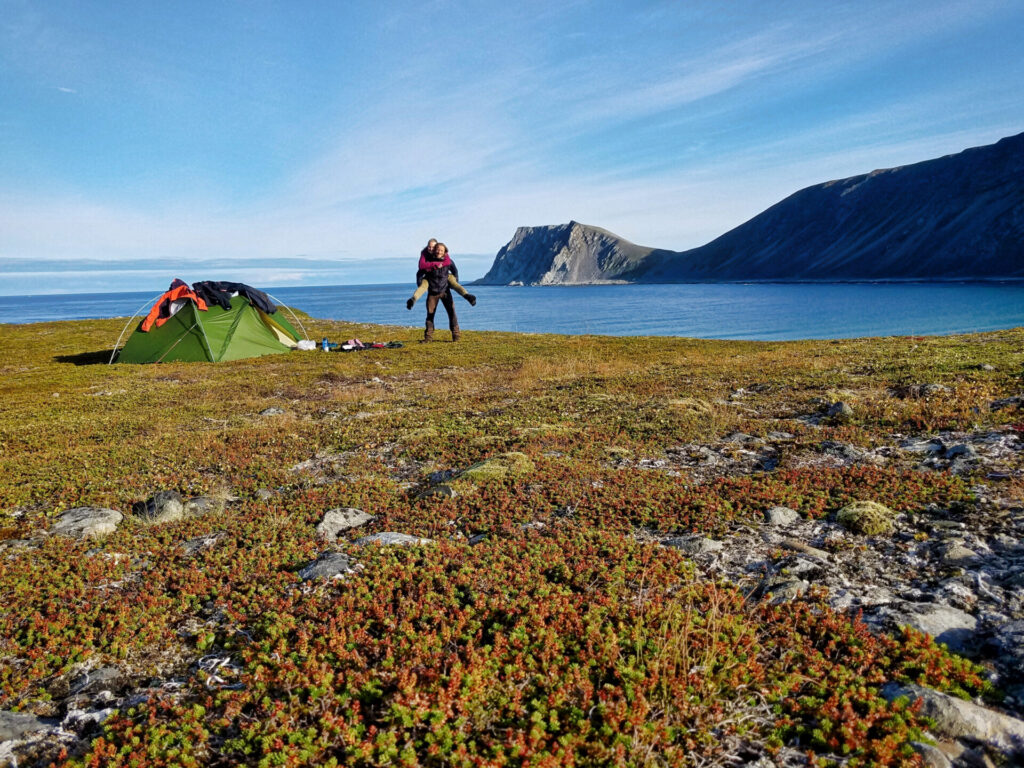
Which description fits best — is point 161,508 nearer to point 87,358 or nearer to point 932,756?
point 932,756

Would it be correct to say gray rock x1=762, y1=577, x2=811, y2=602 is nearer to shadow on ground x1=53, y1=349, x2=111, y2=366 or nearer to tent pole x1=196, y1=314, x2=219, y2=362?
tent pole x1=196, y1=314, x2=219, y2=362

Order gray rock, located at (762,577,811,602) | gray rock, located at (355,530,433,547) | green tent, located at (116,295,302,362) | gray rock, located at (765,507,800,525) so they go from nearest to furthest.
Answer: gray rock, located at (762,577,811,602)
gray rock, located at (355,530,433,547)
gray rock, located at (765,507,800,525)
green tent, located at (116,295,302,362)

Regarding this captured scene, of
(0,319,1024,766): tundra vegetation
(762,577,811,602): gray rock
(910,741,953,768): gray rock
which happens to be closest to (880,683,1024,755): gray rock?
(0,319,1024,766): tundra vegetation

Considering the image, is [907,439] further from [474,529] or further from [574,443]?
[474,529]

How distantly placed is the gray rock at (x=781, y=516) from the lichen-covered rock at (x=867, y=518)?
56cm

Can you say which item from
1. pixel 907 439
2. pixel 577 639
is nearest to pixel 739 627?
pixel 577 639

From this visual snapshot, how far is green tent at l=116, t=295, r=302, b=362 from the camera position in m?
27.9

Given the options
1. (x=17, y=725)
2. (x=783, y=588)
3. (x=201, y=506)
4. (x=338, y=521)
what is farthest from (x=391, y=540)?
(x=783, y=588)

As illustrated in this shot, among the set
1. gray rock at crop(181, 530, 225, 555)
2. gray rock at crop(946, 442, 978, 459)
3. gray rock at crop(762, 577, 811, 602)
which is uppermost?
gray rock at crop(946, 442, 978, 459)

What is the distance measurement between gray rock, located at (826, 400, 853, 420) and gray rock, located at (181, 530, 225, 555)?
12.9 metres

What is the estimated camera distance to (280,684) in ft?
16.6

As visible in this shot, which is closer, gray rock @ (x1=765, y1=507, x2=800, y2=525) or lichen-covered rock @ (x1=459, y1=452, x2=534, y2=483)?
gray rock @ (x1=765, y1=507, x2=800, y2=525)

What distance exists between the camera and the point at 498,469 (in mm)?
10430

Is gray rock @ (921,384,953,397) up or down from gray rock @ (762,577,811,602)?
up
